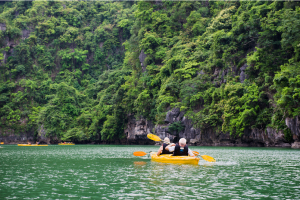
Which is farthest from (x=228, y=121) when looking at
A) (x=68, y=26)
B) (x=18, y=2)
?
(x=18, y=2)

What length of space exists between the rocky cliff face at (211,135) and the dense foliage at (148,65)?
0.96 metres

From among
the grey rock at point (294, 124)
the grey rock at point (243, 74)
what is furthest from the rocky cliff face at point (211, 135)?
the grey rock at point (243, 74)

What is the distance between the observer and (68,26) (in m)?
83.8

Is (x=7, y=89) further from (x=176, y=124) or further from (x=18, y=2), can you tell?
(x=176, y=124)

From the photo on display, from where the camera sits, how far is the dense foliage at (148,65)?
3384cm

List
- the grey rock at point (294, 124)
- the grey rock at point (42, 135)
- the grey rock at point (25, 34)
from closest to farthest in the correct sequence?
the grey rock at point (294, 124), the grey rock at point (42, 135), the grey rock at point (25, 34)

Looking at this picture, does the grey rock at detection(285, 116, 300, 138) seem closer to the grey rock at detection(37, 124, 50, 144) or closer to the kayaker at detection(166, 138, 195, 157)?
the kayaker at detection(166, 138, 195, 157)

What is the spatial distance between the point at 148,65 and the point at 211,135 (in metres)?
17.7

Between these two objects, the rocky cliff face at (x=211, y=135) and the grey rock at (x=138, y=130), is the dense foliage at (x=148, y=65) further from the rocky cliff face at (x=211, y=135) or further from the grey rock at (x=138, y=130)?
the grey rock at (x=138, y=130)

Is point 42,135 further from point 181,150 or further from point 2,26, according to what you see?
point 181,150

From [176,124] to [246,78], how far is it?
10530 millimetres

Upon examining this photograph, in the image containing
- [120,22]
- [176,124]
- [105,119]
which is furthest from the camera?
[120,22]

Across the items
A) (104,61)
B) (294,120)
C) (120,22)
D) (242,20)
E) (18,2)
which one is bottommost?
(294,120)

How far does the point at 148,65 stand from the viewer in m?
53.0
